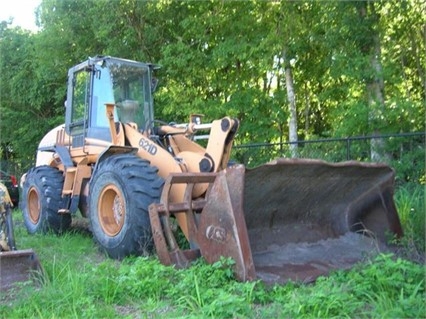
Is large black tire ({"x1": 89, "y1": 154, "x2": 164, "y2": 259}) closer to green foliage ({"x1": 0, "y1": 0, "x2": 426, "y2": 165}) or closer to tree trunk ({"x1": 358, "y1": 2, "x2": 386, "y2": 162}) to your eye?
green foliage ({"x1": 0, "y1": 0, "x2": 426, "y2": 165})

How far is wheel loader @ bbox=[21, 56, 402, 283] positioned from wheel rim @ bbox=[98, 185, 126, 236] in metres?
0.01

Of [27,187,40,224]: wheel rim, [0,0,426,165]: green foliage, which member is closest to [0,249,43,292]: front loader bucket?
[27,187,40,224]: wheel rim

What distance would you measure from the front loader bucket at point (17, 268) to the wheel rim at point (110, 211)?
1.24 metres

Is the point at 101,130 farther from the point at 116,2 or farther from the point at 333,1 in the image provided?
the point at 116,2

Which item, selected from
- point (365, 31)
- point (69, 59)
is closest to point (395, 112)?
point (365, 31)

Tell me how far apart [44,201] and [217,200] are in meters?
3.72

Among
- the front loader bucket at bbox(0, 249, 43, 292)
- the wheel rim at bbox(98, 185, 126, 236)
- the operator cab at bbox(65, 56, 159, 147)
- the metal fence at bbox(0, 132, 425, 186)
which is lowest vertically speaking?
the front loader bucket at bbox(0, 249, 43, 292)

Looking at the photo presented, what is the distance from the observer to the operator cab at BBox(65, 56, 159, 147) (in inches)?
263

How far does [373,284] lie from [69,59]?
14369 millimetres

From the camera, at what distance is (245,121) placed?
41.8ft

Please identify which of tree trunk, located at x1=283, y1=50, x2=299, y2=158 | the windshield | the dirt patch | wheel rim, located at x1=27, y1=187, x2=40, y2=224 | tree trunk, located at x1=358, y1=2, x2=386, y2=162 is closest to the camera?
the dirt patch

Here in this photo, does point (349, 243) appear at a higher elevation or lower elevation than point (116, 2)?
lower

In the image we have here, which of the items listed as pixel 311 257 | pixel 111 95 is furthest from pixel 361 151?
pixel 311 257

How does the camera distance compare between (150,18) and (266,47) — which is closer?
(266,47)
